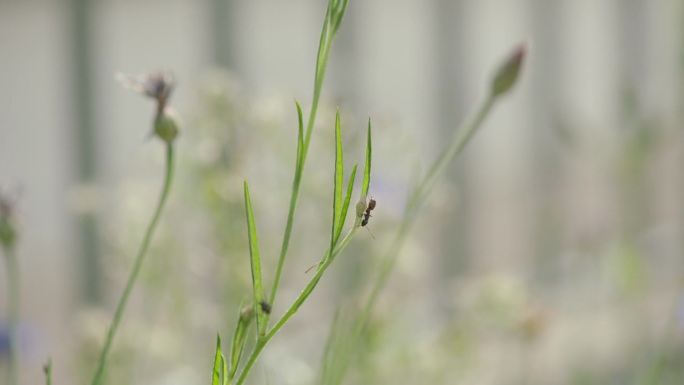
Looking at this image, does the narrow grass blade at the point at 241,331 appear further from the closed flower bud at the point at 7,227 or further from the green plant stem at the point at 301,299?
the closed flower bud at the point at 7,227

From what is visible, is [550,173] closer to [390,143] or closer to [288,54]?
[288,54]

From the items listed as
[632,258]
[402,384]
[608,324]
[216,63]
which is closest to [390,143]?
[402,384]

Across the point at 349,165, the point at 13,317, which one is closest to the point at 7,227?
the point at 13,317

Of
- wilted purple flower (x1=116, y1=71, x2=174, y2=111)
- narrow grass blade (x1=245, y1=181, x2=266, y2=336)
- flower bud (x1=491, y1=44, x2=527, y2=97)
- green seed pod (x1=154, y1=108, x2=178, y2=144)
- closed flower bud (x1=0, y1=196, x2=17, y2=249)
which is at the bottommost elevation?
narrow grass blade (x1=245, y1=181, x2=266, y2=336)

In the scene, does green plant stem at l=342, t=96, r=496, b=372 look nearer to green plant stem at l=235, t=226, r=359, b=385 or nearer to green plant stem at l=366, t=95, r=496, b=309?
green plant stem at l=366, t=95, r=496, b=309

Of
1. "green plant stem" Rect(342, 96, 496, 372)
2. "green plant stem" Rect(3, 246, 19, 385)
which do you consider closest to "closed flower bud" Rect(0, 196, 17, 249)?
"green plant stem" Rect(3, 246, 19, 385)

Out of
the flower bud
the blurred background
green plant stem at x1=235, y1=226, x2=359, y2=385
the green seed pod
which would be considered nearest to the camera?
green plant stem at x1=235, y1=226, x2=359, y2=385

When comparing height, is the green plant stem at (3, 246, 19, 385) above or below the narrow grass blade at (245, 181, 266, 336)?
above
